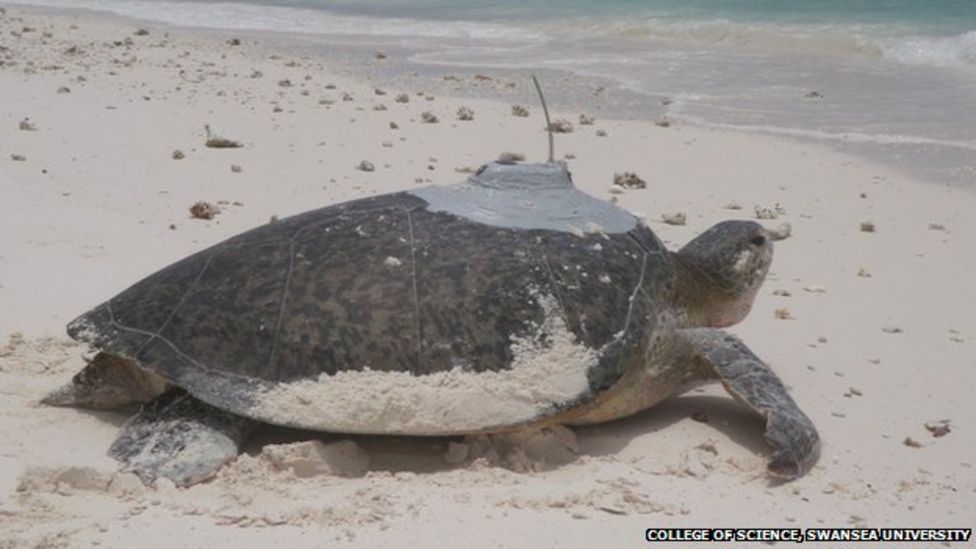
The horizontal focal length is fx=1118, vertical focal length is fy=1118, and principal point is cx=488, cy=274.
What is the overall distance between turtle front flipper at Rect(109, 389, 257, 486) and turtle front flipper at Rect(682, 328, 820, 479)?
65.4 inches

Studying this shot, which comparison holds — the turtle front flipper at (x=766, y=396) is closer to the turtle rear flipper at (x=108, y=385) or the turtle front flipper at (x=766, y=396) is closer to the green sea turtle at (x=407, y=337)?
the green sea turtle at (x=407, y=337)

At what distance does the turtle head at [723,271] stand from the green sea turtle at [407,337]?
0.88 feet

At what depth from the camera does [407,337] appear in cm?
372

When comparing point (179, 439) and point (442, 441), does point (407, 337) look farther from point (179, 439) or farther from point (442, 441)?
point (179, 439)

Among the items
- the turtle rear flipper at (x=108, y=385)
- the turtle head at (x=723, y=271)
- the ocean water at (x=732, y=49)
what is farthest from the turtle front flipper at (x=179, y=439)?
the ocean water at (x=732, y=49)

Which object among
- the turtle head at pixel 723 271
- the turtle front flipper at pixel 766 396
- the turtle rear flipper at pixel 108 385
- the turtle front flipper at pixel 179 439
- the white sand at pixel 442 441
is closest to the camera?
the white sand at pixel 442 441

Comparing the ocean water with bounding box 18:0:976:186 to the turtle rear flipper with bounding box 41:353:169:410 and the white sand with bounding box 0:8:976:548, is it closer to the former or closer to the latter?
the white sand with bounding box 0:8:976:548

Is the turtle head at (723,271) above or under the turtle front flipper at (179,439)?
above

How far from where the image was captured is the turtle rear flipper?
3.95 metres

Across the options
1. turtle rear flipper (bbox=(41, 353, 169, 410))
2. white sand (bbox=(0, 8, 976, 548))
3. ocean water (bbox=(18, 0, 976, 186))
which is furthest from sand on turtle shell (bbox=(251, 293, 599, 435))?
ocean water (bbox=(18, 0, 976, 186))

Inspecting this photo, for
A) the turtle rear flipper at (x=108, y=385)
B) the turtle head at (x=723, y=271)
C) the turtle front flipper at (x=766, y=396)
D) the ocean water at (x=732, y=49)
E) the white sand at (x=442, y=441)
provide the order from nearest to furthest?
the white sand at (x=442, y=441) → the turtle front flipper at (x=766, y=396) → the turtle rear flipper at (x=108, y=385) → the turtle head at (x=723, y=271) → the ocean water at (x=732, y=49)

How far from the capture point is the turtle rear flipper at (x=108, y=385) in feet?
13.0

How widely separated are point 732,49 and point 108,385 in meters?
15.5

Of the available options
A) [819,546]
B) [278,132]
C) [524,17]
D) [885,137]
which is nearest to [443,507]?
[819,546]
